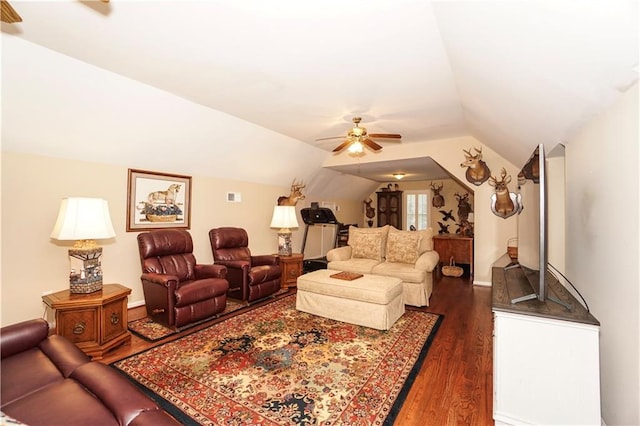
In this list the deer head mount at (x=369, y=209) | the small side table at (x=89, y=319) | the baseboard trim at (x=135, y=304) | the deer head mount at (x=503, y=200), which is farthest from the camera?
the deer head mount at (x=369, y=209)

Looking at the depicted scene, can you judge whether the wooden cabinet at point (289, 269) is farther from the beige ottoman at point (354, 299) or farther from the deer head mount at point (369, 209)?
the deer head mount at point (369, 209)

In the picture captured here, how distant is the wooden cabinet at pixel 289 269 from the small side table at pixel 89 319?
255cm

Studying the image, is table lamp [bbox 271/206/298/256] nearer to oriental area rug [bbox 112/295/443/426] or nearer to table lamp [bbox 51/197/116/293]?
oriental area rug [bbox 112/295/443/426]

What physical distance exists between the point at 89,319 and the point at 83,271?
0.45 metres

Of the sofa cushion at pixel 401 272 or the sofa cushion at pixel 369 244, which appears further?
the sofa cushion at pixel 369 244

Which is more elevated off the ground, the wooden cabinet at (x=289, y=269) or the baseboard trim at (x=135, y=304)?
the wooden cabinet at (x=289, y=269)

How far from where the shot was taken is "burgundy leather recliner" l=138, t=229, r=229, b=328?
3.03 m

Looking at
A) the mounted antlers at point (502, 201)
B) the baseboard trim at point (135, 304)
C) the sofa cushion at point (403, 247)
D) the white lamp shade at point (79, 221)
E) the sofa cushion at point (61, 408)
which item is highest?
the mounted antlers at point (502, 201)

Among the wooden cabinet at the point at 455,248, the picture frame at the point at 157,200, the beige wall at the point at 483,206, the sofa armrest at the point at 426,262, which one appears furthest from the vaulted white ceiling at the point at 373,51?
the wooden cabinet at the point at 455,248

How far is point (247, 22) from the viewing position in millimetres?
1885

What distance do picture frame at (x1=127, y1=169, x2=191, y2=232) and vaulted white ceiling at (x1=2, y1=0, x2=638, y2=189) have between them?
0.71m

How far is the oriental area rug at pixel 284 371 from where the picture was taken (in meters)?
1.81

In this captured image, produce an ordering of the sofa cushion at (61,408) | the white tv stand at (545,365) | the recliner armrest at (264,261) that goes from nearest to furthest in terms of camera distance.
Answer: the sofa cushion at (61,408) → the white tv stand at (545,365) → the recliner armrest at (264,261)

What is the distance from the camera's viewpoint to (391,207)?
8.80 m
